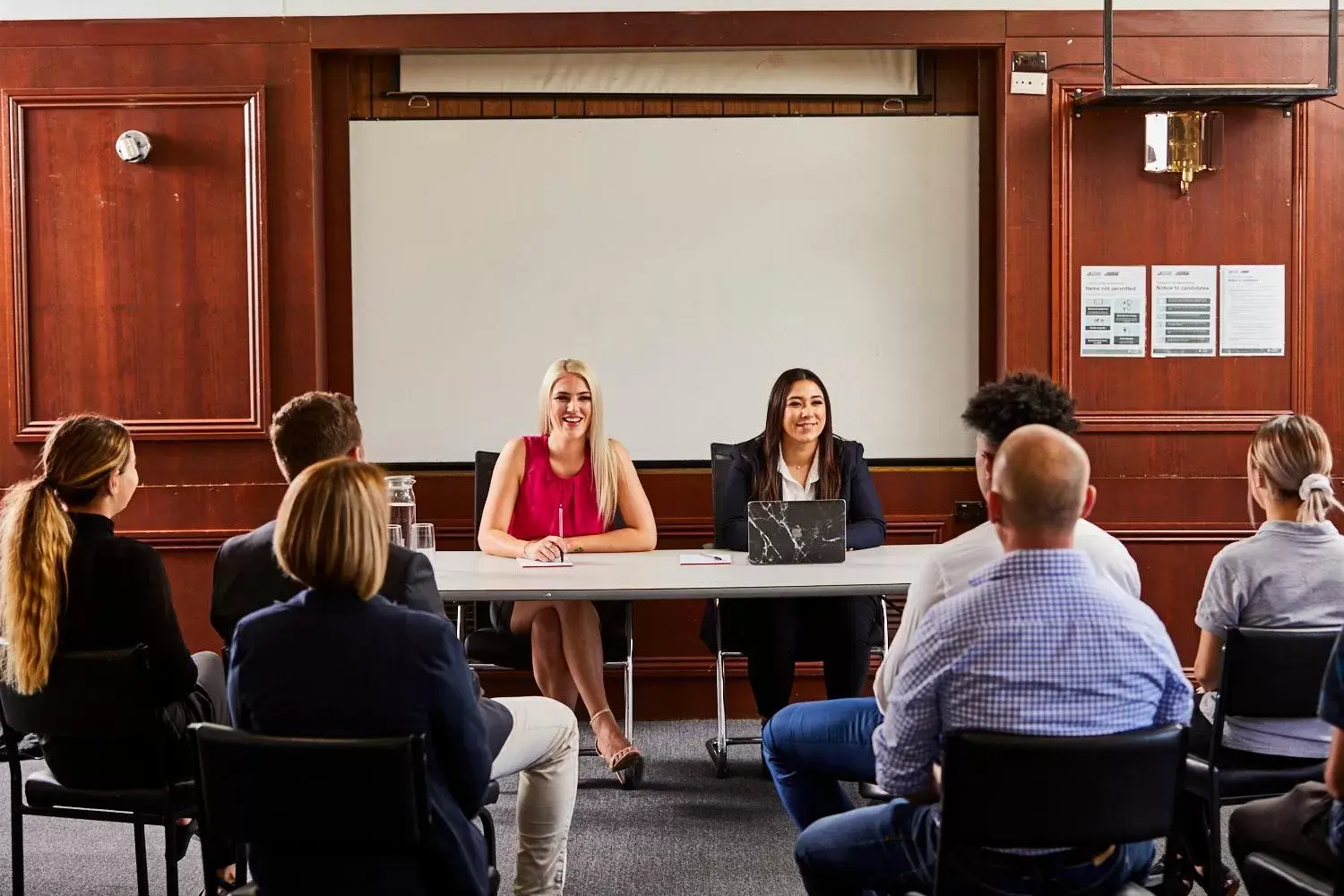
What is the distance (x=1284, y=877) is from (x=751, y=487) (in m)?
2.29

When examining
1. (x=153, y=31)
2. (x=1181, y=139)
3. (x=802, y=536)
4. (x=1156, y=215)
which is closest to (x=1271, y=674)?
(x=802, y=536)

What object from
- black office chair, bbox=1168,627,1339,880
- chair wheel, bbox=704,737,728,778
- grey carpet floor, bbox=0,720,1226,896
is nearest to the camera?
black office chair, bbox=1168,627,1339,880

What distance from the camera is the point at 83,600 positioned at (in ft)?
8.21

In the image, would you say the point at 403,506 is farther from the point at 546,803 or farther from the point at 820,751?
the point at 820,751

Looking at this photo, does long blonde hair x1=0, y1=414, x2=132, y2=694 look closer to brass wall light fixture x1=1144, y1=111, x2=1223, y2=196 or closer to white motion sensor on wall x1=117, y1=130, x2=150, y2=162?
white motion sensor on wall x1=117, y1=130, x2=150, y2=162

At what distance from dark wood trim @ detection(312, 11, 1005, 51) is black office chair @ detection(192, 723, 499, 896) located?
3.45 m

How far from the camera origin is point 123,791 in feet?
8.45

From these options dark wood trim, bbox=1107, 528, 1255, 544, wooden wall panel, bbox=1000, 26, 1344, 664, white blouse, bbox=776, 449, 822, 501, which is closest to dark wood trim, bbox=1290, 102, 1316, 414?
wooden wall panel, bbox=1000, 26, 1344, 664

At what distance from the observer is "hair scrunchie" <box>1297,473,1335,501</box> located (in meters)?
2.54

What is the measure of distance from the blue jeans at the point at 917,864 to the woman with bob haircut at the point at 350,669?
1.99 ft

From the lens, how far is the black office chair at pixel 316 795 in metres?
1.81

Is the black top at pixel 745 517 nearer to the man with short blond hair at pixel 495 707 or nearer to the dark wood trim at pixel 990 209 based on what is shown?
the dark wood trim at pixel 990 209

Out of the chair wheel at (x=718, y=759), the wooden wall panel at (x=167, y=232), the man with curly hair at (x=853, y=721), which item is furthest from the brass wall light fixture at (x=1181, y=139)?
the wooden wall panel at (x=167, y=232)

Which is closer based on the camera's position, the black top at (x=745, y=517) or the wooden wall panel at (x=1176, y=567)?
the black top at (x=745, y=517)
